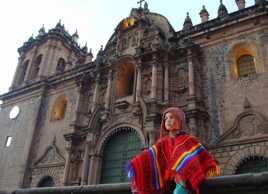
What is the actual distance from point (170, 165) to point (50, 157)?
1333 centimetres

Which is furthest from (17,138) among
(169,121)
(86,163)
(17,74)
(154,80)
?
(169,121)

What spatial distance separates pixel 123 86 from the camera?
15.0 metres

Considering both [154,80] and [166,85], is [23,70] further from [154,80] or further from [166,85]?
[166,85]

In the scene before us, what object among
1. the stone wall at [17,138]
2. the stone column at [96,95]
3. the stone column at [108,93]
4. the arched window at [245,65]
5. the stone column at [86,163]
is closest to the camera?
the arched window at [245,65]

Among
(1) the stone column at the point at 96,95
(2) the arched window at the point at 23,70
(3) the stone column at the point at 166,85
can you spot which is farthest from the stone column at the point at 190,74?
(2) the arched window at the point at 23,70

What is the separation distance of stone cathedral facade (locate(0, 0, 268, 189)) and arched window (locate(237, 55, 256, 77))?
4 cm

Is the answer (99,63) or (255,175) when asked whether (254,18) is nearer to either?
(99,63)

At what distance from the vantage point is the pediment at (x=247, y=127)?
9791mm

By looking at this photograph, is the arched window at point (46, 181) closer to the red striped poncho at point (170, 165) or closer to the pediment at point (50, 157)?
Result: the pediment at point (50, 157)

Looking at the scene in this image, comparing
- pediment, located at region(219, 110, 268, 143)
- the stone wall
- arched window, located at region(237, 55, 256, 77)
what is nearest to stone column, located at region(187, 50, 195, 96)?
arched window, located at region(237, 55, 256, 77)

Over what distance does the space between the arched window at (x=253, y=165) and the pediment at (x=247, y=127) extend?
0.76 metres

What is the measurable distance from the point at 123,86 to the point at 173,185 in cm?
1199

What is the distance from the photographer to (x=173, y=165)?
294 centimetres

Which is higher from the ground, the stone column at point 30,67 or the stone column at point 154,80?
the stone column at point 30,67
